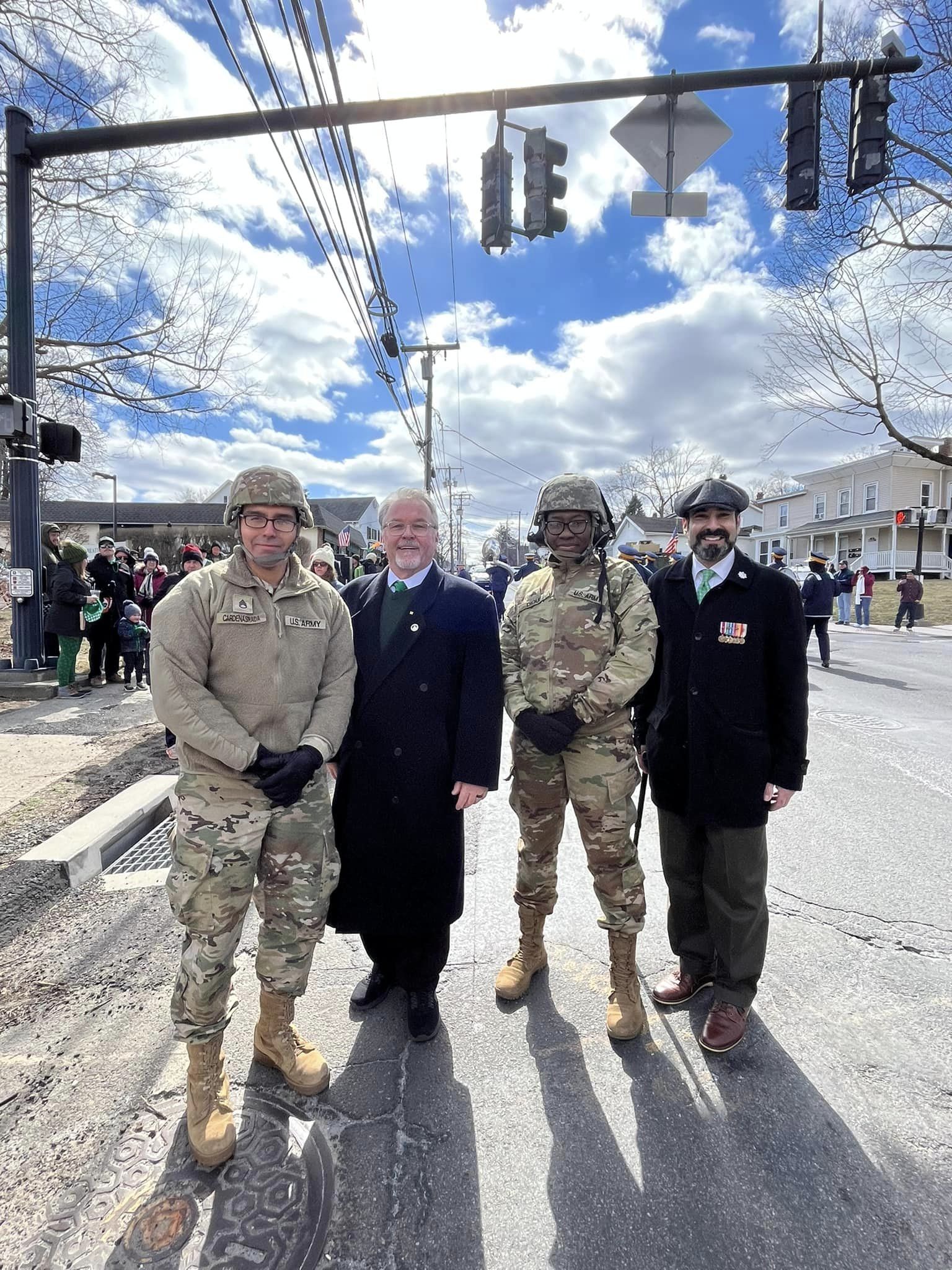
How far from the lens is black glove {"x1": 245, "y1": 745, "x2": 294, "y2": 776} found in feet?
6.81

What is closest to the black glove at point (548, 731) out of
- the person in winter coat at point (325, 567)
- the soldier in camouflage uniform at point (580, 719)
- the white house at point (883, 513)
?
the soldier in camouflage uniform at point (580, 719)

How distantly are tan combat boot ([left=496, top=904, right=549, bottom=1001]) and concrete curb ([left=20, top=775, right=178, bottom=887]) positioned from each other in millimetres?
2456

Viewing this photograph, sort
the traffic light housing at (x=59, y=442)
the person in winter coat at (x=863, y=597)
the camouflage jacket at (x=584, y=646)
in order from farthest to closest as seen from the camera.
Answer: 1. the person in winter coat at (x=863, y=597)
2. the traffic light housing at (x=59, y=442)
3. the camouflage jacket at (x=584, y=646)

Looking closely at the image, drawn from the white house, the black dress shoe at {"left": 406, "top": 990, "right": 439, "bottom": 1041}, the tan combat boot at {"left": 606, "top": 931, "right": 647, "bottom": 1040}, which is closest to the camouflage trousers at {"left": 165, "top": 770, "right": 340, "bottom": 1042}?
the black dress shoe at {"left": 406, "top": 990, "right": 439, "bottom": 1041}

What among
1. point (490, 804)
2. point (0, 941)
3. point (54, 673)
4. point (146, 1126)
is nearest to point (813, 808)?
point (490, 804)

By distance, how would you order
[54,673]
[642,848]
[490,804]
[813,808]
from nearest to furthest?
1. [642,848]
2. [813,808]
3. [490,804]
4. [54,673]

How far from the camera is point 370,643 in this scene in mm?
2527

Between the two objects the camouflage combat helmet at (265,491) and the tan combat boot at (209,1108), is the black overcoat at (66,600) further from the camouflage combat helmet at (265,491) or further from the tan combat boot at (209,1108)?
the tan combat boot at (209,1108)

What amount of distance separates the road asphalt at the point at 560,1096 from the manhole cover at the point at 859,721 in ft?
12.9

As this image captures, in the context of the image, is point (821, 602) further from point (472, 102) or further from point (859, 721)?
point (472, 102)

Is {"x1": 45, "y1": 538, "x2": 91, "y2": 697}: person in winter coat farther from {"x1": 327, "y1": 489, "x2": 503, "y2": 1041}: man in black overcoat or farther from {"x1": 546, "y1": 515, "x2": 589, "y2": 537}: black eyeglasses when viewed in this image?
{"x1": 546, "y1": 515, "x2": 589, "y2": 537}: black eyeglasses

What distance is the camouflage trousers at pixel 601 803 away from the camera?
2.51m

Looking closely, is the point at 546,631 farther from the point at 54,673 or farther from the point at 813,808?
the point at 54,673

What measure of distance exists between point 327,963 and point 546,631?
1.84m
